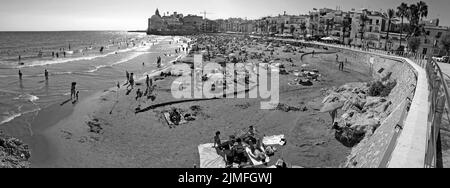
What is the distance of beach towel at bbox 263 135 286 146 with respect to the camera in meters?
13.7

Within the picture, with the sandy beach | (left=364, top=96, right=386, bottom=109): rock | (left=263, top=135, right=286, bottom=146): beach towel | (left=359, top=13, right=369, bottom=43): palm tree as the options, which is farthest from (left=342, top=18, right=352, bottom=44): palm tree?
(left=263, top=135, right=286, bottom=146): beach towel

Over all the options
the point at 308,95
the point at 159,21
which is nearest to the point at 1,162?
the point at 308,95

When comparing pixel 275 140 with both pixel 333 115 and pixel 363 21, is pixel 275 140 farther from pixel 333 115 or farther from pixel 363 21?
pixel 363 21

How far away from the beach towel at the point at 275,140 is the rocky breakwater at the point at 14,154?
33.7 ft

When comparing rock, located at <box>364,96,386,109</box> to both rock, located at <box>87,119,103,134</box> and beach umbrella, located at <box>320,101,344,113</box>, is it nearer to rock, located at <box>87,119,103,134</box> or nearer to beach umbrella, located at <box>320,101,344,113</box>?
beach umbrella, located at <box>320,101,344,113</box>

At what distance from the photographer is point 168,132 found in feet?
54.1

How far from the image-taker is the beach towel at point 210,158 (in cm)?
1161

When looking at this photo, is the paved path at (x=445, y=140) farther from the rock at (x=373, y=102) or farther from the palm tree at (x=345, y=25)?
the palm tree at (x=345, y=25)

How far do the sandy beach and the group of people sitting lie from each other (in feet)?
1.93

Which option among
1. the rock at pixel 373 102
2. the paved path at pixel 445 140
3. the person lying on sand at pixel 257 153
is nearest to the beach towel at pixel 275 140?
the person lying on sand at pixel 257 153

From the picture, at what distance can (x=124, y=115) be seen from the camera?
1994 cm

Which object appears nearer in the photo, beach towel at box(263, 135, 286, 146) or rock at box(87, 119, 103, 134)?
beach towel at box(263, 135, 286, 146)

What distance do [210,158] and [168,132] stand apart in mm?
5065
